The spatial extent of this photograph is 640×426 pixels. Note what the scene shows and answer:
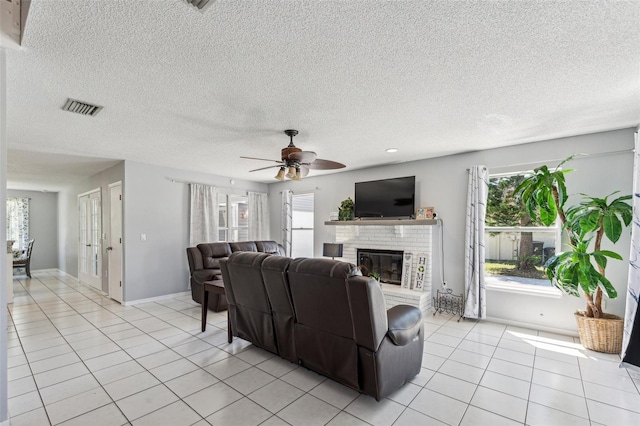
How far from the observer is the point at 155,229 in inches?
219

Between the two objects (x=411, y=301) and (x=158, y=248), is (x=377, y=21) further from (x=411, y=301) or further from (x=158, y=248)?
(x=158, y=248)

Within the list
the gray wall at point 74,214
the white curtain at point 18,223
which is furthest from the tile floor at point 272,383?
the white curtain at point 18,223

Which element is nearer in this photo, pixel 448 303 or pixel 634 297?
pixel 634 297

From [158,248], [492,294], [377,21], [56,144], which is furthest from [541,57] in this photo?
[158,248]

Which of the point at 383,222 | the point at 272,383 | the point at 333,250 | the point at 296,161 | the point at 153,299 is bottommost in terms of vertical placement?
the point at 153,299

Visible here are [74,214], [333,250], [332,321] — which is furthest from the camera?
[74,214]

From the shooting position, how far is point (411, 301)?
4.64 m

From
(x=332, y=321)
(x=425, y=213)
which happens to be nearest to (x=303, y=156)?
(x=332, y=321)

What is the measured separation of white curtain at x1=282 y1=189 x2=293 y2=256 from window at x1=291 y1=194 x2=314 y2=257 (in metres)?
0.11

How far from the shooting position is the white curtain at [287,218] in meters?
7.04

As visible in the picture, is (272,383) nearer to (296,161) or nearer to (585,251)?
(296,161)

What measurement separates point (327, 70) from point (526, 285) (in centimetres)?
399

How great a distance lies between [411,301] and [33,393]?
4.30m

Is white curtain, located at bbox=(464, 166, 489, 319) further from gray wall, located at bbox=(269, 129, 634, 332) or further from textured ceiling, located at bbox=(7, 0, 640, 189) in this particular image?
textured ceiling, located at bbox=(7, 0, 640, 189)
